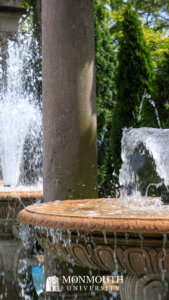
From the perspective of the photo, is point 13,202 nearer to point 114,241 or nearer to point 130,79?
point 114,241

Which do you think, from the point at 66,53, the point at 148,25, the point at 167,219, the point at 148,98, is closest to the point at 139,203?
the point at 167,219

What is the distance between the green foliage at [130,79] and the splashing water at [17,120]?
65.2 inches

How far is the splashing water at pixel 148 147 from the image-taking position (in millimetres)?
2707

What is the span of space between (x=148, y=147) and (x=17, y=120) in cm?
511

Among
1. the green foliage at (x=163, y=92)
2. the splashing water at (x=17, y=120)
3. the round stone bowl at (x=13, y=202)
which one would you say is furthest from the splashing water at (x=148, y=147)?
the green foliage at (x=163, y=92)

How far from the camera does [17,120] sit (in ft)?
24.9

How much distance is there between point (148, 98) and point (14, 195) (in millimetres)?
3712

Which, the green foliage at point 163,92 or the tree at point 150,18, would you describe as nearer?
the green foliage at point 163,92

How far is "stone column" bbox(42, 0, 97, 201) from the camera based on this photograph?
10.0 ft

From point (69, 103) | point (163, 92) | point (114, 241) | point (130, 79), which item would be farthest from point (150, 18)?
point (114, 241)

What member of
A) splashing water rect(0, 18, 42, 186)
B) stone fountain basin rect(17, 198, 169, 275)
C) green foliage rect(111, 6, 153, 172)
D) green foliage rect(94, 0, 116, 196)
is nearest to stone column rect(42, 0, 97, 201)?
stone fountain basin rect(17, 198, 169, 275)

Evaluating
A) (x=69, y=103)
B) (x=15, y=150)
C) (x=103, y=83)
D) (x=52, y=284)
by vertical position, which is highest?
(x=103, y=83)

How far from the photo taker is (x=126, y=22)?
24.8ft

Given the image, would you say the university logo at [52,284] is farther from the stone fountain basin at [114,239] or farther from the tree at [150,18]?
the tree at [150,18]
